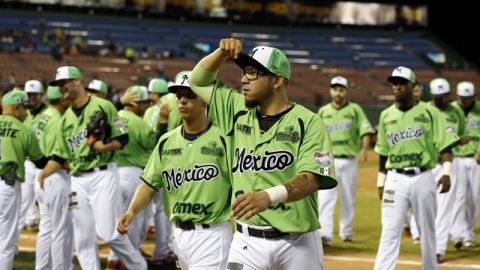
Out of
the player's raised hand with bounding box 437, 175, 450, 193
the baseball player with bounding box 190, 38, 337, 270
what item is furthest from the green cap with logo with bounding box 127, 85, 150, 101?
the baseball player with bounding box 190, 38, 337, 270

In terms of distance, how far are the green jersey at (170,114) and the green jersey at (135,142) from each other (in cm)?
26

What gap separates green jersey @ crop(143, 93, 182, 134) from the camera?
39.9 feet

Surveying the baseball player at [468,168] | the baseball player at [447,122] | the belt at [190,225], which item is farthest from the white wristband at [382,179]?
the baseball player at [468,168]

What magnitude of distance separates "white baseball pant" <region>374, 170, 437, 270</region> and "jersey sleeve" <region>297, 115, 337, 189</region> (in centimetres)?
451

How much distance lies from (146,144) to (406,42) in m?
49.2

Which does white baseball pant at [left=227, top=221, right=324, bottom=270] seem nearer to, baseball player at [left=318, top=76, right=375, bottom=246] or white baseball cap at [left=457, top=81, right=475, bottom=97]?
baseball player at [left=318, top=76, right=375, bottom=246]

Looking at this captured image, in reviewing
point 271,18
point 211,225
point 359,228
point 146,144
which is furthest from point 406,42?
point 211,225

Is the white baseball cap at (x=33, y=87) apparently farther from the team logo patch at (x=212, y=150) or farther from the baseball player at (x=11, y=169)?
the team logo patch at (x=212, y=150)

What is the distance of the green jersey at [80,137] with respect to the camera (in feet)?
33.7

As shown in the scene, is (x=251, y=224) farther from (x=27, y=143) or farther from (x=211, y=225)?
(x=27, y=143)

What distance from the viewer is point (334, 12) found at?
5956 cm


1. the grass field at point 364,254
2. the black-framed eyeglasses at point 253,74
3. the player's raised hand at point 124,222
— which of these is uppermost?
the black-framed eyeglasses at point 253,74

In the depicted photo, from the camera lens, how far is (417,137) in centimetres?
1051

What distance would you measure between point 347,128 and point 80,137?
20.0 feet
